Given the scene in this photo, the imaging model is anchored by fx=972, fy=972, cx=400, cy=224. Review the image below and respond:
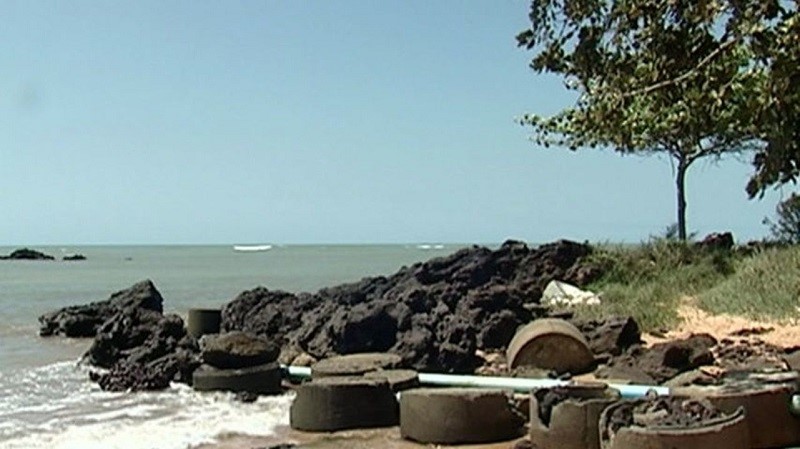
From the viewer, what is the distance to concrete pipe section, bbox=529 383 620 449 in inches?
340

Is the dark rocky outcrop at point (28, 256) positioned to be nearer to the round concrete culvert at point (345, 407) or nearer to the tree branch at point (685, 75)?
the round concrete culvert at point (345, 407)

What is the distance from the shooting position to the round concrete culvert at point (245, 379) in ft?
44.4

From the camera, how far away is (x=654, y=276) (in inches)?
838

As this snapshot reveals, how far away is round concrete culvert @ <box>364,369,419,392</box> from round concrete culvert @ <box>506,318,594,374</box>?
7.24 ft

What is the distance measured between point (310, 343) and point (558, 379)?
17.6 ft

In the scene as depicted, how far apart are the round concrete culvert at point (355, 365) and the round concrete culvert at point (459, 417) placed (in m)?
2.71

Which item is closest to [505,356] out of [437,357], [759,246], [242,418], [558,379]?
[437,357]

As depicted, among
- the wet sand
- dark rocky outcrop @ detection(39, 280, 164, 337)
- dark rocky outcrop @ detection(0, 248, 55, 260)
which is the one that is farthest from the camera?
dark rocky outcrop @ detection(0, 248, 55, 260)

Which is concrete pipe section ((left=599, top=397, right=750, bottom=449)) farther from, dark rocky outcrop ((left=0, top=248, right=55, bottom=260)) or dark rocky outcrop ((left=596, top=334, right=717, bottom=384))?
dark rocky outcrop ((left=0, top=248, right=55, bottom=260))

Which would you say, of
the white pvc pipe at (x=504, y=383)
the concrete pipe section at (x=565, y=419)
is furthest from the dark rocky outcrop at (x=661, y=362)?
the concrete pipe section at (x=565, y=419)

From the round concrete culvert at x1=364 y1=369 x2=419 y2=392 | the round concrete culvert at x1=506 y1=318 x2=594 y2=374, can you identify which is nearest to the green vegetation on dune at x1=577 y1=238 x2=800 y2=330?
the round concrete culvert at x1=506 y1=318 x2=594 y2=374

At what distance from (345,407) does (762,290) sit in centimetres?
982

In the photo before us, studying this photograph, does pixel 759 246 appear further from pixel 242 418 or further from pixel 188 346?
pixel 242 418

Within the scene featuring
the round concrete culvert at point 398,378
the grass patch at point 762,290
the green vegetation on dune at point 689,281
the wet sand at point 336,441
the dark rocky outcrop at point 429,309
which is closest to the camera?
the wet sand at point 336,441
